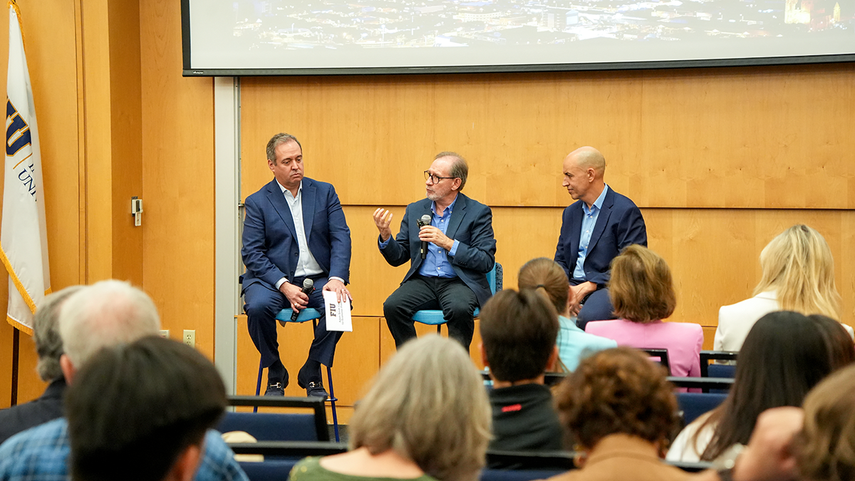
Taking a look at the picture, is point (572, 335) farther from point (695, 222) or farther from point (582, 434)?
point (695, 222)

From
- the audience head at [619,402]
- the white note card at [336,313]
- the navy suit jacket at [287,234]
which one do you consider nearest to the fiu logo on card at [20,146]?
the navy suit jacket at [287,234]

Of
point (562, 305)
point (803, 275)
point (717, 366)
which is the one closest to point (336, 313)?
point (562, 305)

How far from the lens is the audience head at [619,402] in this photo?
1187mm

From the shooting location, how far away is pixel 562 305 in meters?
2.55

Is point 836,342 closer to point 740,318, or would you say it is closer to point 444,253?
point 740,318

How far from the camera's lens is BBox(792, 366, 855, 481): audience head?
79 centimetres

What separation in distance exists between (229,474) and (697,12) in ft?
13.1

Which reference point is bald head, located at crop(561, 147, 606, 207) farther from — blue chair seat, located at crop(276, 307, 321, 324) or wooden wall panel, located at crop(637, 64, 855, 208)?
blue chair seat, located at crop(276, 307, 321, 324)

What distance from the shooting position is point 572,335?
2354 mm

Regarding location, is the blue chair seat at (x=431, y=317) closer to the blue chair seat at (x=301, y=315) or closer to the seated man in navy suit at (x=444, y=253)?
the seated man in navy suit at (x=444, y=253)

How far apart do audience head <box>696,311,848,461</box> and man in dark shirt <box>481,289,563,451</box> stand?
35cm

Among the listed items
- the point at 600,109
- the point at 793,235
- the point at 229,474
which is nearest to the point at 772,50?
the point at 600,109

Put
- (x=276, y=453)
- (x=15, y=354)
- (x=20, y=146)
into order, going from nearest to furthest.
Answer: (x=276, y=453)
(x=20, y=146)
(x=15, y=354)

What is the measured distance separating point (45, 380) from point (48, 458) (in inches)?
19.4
